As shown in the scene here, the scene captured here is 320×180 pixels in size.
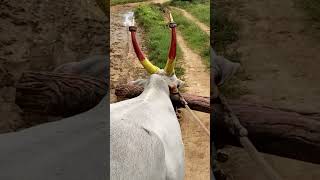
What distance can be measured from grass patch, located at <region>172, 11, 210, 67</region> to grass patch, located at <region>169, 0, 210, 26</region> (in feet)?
2.17

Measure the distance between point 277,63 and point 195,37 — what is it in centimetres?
370

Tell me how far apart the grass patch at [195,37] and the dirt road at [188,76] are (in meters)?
0.19

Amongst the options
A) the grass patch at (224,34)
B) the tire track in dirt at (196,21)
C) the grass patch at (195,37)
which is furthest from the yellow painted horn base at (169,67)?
the tire track in dirt at (196,21)

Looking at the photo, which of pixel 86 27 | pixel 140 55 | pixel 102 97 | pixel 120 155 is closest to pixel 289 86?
pixel 86 27

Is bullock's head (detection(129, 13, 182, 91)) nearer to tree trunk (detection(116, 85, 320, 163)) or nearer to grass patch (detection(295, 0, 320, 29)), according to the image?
tree trunk (detection(116, 85, 320, 163))

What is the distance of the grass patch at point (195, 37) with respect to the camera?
1147 cm

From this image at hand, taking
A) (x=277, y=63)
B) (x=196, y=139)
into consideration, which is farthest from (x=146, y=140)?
(x=277, y=63)

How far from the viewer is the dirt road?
5934 millimetres

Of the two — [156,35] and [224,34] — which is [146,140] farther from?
[156,35]

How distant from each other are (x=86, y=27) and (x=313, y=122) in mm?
7614

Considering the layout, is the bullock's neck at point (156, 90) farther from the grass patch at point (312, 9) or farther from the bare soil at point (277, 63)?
the grass patch at point (312, 9)

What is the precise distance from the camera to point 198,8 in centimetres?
1811

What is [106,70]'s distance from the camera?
3.39 m

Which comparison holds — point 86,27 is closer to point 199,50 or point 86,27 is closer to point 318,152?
point 199,50
